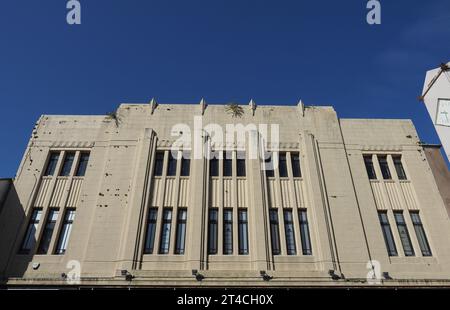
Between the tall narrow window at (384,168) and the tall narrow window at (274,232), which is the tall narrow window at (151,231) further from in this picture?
the tall narrow window at (384,168)

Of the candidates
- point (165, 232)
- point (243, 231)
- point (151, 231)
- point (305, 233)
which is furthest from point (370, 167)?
point (151, 231)

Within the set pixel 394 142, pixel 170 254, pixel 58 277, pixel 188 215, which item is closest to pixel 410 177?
pixel 394 142

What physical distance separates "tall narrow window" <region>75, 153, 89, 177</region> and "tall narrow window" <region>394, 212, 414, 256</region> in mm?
17897

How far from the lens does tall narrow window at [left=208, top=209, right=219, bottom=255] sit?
15.3m

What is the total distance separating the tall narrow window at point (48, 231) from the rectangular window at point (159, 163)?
5655mm

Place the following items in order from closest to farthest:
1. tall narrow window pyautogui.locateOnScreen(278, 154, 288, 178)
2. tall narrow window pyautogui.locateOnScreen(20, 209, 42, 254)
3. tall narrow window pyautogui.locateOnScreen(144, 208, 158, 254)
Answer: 1. tall narrow window pyautogui.locateOnScreen(20, 209, 42, 254)
2. tall narrow window pyautogui.locateOnScreen(144, 208, 158, 254)
3. tall narrow window pyautogui.locateOnScreen(278, 154, 288, 178)

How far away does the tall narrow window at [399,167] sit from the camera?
18.1 m

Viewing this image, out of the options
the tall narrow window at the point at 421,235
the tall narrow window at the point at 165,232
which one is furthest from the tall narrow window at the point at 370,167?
the tall narrow window at the point at 165,232

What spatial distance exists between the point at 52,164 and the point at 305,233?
15070mm

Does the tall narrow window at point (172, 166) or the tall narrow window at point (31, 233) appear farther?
the tall narrow window at point (172, 166)

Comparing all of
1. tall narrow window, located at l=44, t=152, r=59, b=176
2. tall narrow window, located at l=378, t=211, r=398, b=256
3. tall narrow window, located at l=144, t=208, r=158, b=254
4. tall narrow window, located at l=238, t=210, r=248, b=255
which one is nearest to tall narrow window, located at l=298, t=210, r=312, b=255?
tall narrow window, located at l=238, t=210, r=248, b=255

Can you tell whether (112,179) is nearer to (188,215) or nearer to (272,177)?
(188,215)

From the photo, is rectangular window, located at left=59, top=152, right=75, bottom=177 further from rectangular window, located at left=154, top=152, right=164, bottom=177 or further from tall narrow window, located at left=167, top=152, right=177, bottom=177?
tall narrow window, located at left=167, top=152, right=177, bottom=177
